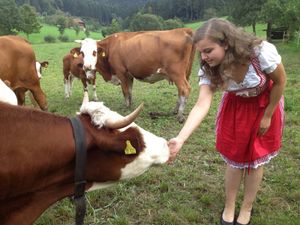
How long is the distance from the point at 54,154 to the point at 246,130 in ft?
5.51

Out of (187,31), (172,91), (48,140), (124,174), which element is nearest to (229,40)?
(124,174)

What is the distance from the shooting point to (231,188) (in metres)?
3.63

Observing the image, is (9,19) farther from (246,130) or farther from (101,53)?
(246,130)

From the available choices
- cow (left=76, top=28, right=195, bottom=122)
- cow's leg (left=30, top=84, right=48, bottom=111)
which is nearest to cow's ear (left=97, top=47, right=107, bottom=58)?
cow (left=76, top=28, right=195, bottom=122)

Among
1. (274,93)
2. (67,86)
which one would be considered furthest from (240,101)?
(67,86)

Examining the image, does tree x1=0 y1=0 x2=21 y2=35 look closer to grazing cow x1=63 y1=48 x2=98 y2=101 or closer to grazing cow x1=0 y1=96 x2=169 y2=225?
grazing cow x1=63 y1=48 x2=98 y2=101

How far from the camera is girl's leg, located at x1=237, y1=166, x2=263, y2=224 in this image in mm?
3484

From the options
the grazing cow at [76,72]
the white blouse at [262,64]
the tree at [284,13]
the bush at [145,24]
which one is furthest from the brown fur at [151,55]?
the bush at [145,24]

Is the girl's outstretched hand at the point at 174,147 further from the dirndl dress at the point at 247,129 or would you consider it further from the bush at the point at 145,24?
the bush at the point at 145,24

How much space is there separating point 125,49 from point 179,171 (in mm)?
4530

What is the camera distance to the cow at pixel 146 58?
7.73m

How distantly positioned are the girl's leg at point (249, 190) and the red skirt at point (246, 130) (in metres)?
0.12

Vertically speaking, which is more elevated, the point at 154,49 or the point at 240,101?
the point at 240,101

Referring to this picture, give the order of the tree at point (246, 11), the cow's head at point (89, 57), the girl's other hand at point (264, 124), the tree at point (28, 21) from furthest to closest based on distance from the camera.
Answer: the tree at point (28, 21) < the tree at point (246, 11) < the cow's head at point (89, 57) < the girl's other hand at point (264, 124)
